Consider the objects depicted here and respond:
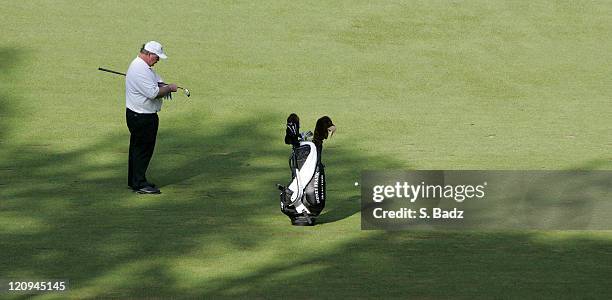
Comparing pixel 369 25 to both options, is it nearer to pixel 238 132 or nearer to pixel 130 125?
pixel 238 132

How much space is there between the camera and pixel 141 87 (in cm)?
1422

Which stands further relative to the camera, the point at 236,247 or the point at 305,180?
the point at 305,180

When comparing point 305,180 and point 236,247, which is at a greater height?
point 305,180

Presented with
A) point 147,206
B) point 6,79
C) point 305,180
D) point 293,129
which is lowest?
point 147,206

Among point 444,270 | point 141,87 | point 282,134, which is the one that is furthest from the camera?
point 282,134

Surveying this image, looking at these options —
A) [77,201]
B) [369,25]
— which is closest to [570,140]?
[369,25]

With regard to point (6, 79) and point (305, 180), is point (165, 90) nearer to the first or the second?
point (305, 180)

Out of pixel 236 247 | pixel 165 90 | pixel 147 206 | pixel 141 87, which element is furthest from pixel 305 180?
pixel 141 87

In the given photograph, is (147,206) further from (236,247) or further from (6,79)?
(6,79)

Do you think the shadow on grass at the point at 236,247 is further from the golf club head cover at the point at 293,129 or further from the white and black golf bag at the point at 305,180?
the golf club head cover at the point at 293,129

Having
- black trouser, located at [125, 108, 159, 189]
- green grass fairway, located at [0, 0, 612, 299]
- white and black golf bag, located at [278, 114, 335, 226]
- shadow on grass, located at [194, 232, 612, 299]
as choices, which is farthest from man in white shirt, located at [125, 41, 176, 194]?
shadow on grass, located at [194, 232, 612, 299]

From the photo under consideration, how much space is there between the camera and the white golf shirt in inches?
558

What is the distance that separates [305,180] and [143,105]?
2614 millimetres

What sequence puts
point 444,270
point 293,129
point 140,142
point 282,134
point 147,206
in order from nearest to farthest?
point 444,270 → point 293,129 → point 147,206 → point 140,142 → point 282,134
